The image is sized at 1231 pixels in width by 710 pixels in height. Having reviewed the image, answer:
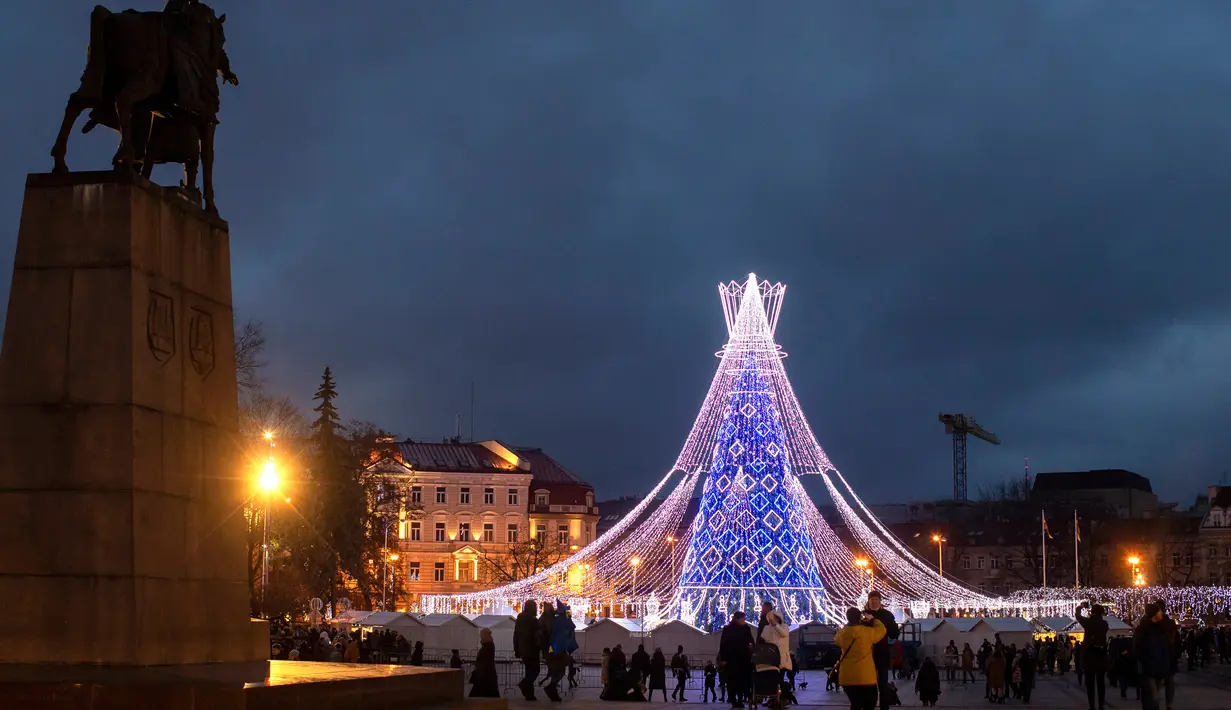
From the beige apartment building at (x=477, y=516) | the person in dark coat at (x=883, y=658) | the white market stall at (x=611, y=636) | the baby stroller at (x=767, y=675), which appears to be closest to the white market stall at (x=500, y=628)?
the white market stall at (x=611, y=636)

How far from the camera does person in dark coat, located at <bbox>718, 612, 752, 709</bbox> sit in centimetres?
2059

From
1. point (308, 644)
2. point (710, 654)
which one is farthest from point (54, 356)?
point (710, 654)

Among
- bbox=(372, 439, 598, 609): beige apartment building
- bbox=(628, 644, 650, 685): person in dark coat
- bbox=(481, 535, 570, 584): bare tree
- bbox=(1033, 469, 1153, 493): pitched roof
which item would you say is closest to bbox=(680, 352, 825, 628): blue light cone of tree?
bbox=(628, 644, 650, 685): person in dark coat

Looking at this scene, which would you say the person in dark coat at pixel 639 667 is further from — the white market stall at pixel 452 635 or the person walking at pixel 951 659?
the person walking at pixel 951 659

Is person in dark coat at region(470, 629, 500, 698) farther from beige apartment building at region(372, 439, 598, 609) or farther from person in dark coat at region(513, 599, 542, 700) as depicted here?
beige apartment building at region(372, 439, 598, 609)

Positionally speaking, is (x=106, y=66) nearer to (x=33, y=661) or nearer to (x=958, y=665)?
(x=33, y=661)

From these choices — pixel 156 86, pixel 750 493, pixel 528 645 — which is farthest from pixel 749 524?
pixel 156 86

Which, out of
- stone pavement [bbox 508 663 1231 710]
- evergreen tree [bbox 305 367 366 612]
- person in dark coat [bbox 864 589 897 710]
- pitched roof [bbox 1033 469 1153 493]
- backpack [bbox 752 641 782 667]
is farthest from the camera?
pitched roof [bbox 1033 469 1153 493]

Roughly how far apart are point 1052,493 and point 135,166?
127188 millimetres

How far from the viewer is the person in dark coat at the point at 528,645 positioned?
71.5ft

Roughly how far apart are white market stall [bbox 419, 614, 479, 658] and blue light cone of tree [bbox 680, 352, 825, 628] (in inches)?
295

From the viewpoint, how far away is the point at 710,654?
131 feet

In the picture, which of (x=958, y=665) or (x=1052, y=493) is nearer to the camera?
(x=958, y=665)

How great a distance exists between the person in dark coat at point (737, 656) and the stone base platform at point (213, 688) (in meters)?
7.33
